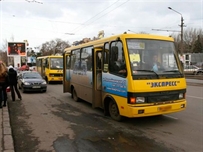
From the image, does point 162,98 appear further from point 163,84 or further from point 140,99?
point 140,99

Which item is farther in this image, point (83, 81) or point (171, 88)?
point (83, 81)

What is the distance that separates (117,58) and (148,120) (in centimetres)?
221

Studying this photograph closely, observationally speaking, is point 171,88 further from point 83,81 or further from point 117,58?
point 83,81

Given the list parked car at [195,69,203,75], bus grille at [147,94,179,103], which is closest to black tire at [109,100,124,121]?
bus grille at [147,94,179,103]

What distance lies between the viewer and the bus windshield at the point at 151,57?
269 inches

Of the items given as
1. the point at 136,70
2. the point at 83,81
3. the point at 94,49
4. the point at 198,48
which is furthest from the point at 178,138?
the point at 198,48

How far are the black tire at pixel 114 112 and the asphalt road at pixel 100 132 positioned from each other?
164mm

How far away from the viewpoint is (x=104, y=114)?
833cm

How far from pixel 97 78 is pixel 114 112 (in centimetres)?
145

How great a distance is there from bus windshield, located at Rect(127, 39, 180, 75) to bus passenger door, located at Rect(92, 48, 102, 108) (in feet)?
5.63

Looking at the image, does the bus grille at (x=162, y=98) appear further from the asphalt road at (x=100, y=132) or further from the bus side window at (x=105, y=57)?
the bus side window at (x=105, y=57)

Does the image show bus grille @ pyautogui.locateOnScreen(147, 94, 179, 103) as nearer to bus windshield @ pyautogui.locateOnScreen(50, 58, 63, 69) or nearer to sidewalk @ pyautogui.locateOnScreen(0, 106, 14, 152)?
sidewalk @ pyautogui.locateOnScreen(0, 106, 14, 152)

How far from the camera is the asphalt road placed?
17.6 ft

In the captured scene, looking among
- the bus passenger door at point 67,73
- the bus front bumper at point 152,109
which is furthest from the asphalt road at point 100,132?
the bus passenger door at point 67,73
